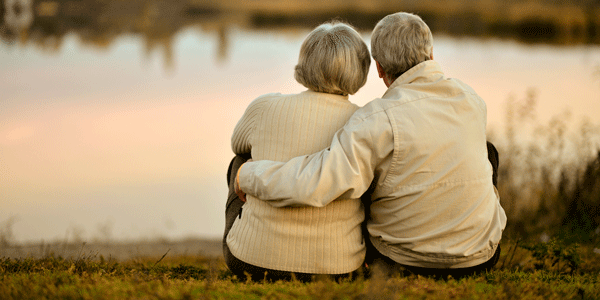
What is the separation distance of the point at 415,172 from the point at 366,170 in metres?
0.20

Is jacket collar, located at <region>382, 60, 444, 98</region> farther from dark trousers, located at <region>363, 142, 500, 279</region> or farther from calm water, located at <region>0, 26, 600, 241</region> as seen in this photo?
calm water, located at <region>0, 26, 600, 241</region>

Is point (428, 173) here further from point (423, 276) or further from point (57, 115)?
point (57, 115)

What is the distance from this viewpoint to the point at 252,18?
640 inches

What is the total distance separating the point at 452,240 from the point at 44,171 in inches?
233

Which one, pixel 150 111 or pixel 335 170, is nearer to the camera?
pixel 335 170

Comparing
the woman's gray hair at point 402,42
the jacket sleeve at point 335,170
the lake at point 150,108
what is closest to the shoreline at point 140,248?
the lake at point 150,108

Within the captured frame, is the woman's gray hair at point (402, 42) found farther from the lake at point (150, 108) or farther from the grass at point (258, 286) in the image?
the lake at point (150, 108)

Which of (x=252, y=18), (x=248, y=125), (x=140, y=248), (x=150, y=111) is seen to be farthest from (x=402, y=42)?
(x=252, y=18)

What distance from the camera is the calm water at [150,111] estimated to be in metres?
6.00

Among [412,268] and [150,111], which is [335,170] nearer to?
[412,268]

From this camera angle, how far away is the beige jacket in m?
2.12

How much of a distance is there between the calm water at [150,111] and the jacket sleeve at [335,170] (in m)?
2.84

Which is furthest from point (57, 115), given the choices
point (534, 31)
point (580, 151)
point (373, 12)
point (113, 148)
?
point (534, 31)

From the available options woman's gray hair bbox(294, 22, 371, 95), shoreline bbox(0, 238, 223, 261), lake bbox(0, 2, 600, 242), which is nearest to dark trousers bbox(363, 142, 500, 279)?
woman's gray hair bbox(294, 22, 371, 95)
